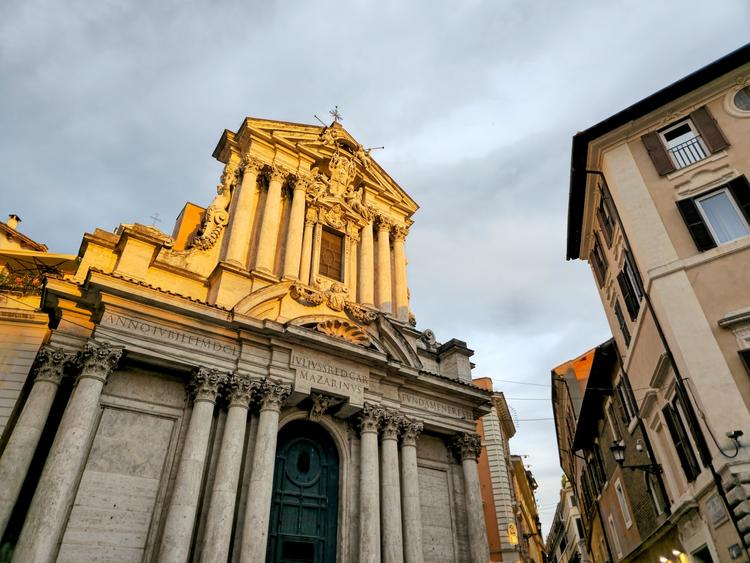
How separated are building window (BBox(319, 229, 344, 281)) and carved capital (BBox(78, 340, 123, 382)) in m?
8.31

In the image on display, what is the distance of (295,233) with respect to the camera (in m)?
17.9

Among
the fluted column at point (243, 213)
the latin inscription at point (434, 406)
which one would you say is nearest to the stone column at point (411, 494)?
the latin inscription at point (434, 406)

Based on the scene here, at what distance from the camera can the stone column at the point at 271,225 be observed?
54.3 feet

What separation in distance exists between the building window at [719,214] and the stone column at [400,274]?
10.3m

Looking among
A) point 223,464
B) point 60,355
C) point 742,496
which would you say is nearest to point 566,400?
point 742,496

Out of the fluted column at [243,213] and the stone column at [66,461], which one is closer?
the stone column at [66,461]

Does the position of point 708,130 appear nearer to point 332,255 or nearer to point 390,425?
point 390,425

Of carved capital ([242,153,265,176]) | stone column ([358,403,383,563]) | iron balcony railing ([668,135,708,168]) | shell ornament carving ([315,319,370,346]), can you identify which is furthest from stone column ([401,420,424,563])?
iron balcony railing ([668,135,708,168])

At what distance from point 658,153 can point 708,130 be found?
1268 millimetres

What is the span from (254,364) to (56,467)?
197 inches

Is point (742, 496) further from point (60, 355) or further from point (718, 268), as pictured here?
point (60, 355)

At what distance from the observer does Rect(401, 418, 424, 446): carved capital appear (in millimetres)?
15539

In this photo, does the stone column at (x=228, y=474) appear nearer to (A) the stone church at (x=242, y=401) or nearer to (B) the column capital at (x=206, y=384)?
(A) the stone church at (x=242, y=401)

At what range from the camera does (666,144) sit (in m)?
14.3
